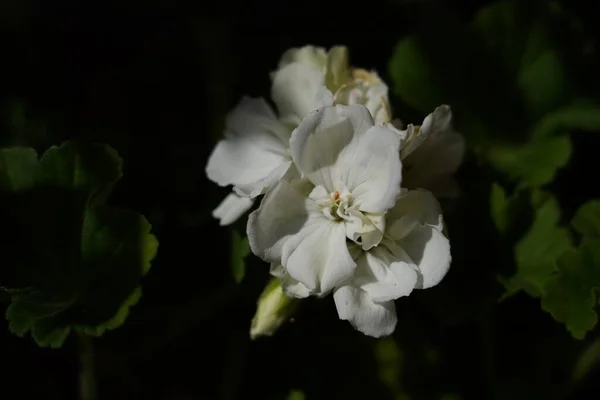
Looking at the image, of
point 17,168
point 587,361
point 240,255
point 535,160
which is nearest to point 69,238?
point 17,168

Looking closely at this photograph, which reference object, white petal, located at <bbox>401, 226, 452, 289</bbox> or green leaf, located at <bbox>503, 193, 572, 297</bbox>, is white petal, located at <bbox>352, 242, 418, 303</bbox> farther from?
green leaf, located at <bbox>503, 193, 572, 297</bbox>

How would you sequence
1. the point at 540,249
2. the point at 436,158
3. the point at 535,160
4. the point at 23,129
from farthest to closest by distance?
the point at 23,129 < the point at 535,160 < the point at 540,249 < the point at 436,158

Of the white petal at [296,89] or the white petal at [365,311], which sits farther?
the white petal at [296,89]

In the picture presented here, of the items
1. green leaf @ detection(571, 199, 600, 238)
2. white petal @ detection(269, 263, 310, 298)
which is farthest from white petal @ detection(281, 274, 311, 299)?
green leaf @ detection(571, 199, 600, 238)

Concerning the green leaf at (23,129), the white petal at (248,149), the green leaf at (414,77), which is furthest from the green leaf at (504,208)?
the green leaf at (23,129)

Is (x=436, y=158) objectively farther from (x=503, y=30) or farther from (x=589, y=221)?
(x=503, y=30)

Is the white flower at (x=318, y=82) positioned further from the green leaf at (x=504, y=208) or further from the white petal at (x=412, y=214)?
the green leaf at (x=504, y=208)
